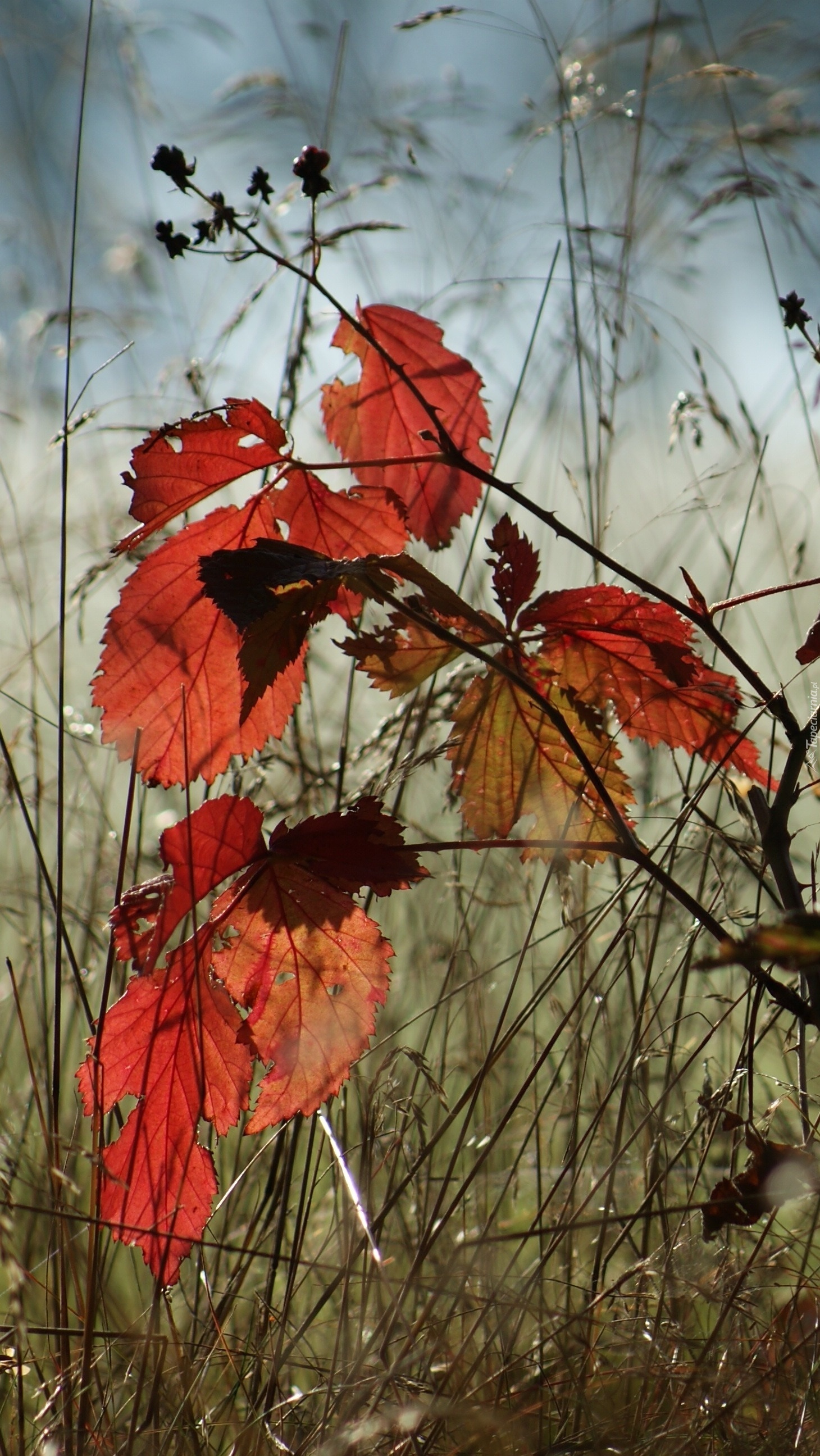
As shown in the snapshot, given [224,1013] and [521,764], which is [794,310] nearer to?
[521,764]

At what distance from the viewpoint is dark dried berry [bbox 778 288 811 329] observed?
0.71 metres

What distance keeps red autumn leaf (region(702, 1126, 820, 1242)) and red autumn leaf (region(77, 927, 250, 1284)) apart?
0.30 metres

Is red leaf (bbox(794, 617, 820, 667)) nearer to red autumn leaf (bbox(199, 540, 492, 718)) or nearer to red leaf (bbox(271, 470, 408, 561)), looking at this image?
red autumn leaf (bbox(199, 540, 492, 718))

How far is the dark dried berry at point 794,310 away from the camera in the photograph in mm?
709

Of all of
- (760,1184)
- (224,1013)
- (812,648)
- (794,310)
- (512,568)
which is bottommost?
(760,1184)

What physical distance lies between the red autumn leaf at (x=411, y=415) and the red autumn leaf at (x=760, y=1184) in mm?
465

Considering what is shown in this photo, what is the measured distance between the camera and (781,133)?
1.57 m

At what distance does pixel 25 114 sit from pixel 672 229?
4.50 ft

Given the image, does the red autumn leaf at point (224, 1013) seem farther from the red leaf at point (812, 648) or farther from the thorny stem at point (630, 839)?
the red leaf at point (812, 648)

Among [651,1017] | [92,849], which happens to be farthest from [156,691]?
[92,849]

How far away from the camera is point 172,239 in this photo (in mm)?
727

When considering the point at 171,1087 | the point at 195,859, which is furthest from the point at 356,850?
the point at 171,1087

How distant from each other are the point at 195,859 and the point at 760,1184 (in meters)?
0.38

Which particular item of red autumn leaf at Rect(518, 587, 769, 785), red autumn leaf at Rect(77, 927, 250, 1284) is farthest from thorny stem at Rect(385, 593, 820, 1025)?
red autumn leaf at Rect(77, 927, 250, 1284)
